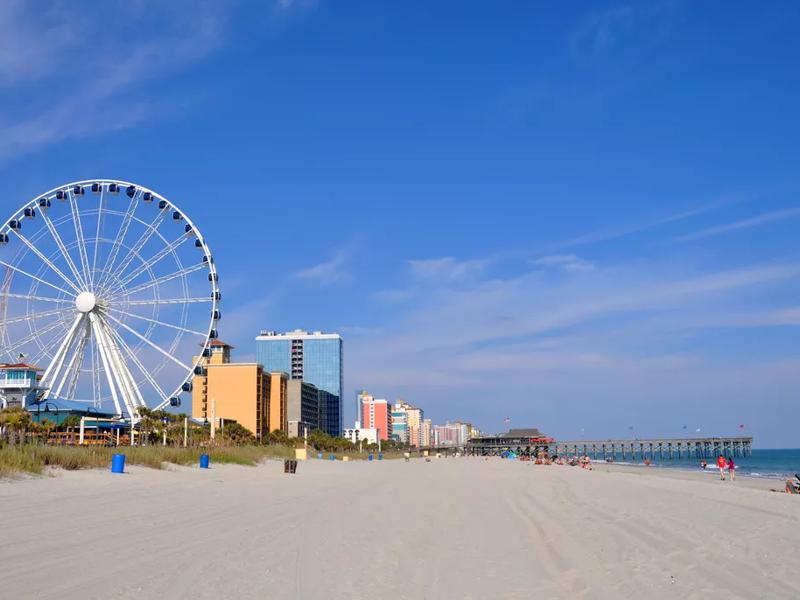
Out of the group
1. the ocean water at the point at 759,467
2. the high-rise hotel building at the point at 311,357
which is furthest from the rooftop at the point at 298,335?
the ocean water at the point at 759,467

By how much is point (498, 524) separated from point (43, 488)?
8.95 m

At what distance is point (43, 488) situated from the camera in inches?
550

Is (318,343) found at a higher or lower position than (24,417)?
higher

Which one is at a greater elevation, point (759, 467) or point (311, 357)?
point (311, 357)

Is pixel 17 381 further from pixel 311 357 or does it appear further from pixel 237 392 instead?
pixel 311 357

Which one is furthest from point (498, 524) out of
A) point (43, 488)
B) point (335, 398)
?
point (335, 398)

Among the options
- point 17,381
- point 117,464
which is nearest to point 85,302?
point 17,381

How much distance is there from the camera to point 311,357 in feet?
613

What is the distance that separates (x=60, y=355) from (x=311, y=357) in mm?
146701

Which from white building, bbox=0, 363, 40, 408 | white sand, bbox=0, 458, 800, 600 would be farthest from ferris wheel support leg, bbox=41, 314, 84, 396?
white sand, bbox=0, 458, 800, 600

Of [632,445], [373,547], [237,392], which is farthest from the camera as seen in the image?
[632,445]

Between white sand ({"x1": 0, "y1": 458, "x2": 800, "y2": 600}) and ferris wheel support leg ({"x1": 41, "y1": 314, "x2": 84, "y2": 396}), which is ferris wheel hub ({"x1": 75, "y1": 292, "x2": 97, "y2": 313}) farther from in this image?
white sand ({"x1": 0, "y1": 458, "x2": 800, "y2": 600})

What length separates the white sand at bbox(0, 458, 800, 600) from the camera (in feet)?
22.4

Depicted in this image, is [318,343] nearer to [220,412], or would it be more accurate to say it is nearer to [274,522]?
[220,412]
